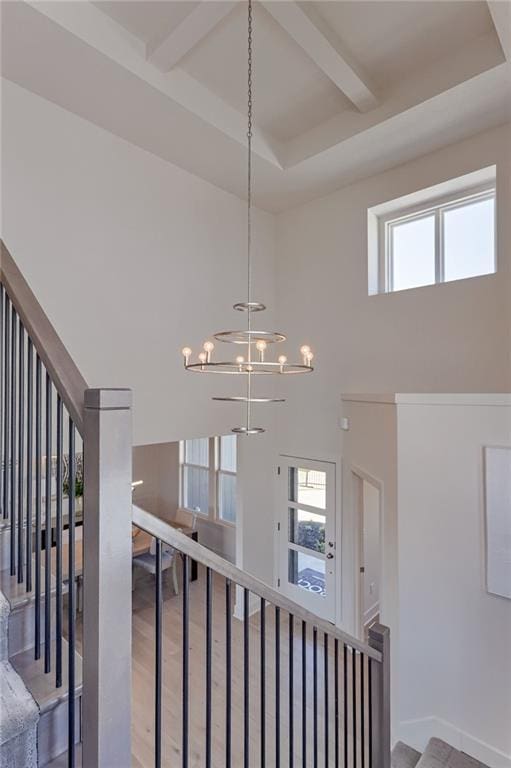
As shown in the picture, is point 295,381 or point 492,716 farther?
point 295,381

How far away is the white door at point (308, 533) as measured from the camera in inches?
183

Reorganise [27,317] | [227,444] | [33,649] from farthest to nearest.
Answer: [227,444], [33,649], [27,317]

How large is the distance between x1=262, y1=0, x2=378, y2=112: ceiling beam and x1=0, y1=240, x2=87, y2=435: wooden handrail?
2.59 m

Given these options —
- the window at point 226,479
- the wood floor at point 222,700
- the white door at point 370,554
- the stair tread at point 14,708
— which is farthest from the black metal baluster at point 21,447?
the window at point 226,479

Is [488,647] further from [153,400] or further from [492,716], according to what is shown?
[153,400]

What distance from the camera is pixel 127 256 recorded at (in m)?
3.69

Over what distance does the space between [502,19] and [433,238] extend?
5.89 feet

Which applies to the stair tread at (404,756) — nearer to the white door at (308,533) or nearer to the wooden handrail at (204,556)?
the white door at (308,533)

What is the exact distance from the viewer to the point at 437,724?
10.4ft

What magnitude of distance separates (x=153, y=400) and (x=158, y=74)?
2.66m

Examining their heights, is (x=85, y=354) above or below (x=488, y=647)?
above

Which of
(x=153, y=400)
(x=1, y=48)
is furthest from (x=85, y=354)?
(x=1, y=48)

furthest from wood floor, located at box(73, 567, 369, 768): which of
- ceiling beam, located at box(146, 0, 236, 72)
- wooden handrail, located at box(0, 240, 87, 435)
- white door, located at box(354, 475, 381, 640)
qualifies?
ceiling beam, located at box(146, 0, 236, 72)

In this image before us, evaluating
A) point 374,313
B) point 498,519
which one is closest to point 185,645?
point 498,519
